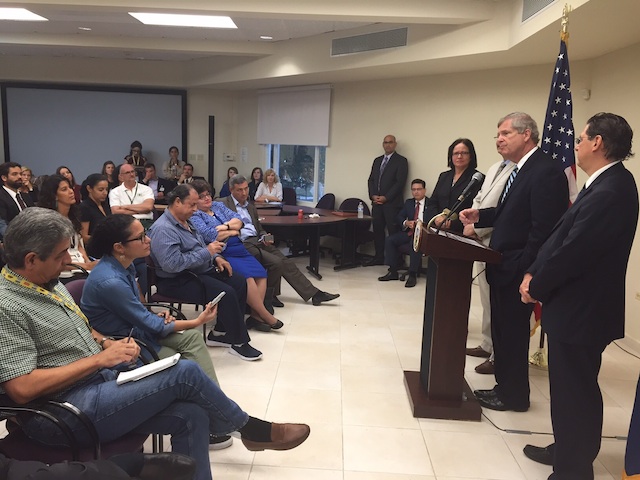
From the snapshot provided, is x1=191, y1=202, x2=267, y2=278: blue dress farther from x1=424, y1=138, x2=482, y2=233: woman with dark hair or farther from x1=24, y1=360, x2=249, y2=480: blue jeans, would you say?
x1=24, y1=360, x2=249, y2=480: blue jeans

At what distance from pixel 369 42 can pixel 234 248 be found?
3440 mm

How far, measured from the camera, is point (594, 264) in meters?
2.09

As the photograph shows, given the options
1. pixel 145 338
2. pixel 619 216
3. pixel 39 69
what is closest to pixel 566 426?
pixel 619 216

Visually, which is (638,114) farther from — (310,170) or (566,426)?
(310,170)

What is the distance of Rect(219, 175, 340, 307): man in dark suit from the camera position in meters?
4.68

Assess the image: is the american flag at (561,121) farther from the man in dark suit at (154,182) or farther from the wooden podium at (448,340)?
the man in dark suit at (154,182)

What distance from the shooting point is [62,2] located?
4.75 m

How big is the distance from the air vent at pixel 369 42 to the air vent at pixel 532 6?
1713 millimetres

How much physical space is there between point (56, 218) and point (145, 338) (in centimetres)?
92

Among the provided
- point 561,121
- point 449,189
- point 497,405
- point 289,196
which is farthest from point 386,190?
point 497,405

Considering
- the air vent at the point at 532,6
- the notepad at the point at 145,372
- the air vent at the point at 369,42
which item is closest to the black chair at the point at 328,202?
the air vent at the point at 369,42

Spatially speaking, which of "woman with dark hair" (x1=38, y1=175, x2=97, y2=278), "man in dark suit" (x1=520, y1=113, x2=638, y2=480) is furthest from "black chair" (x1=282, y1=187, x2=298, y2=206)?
"man in dark suit" (x1=520, y1=113, x2=638, y2=480)

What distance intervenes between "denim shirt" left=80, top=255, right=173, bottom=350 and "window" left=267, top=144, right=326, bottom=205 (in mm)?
6372

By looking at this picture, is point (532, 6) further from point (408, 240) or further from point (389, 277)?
point (389, 277)
